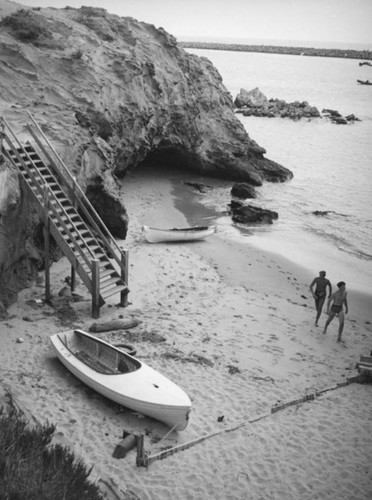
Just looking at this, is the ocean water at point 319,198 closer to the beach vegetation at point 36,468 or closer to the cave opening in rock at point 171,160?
the cave opening in rock at point 171,160

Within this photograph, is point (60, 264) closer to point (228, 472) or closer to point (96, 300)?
point (96, 300)

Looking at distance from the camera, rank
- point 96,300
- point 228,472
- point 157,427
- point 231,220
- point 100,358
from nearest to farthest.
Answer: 1. point 228,472
2. point 157,427
3. point 100,358
4. point 96,300
5. point 231,220

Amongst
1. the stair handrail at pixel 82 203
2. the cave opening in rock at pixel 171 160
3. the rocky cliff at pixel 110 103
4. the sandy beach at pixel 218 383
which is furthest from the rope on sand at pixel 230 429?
the cave opening in rock at pixel 171 160

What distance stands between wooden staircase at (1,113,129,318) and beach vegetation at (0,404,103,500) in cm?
607

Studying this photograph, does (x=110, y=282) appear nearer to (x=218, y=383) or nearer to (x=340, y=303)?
(x=218, y=383)

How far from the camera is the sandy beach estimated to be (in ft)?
31.0

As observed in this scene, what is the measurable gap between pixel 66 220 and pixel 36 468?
9050 mm

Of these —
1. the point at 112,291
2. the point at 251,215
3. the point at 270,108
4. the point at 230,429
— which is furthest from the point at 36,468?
the point at 270,108

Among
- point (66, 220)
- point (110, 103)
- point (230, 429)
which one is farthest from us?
point (110, 103)

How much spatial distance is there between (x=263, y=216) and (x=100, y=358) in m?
16.9

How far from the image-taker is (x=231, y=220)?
87.2 ft

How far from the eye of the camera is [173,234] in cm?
2138

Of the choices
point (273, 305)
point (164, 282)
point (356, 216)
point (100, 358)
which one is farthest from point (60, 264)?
point (356, 216)

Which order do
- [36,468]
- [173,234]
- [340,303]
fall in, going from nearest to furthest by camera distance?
[36,468] < [340,303] < [173,234]
